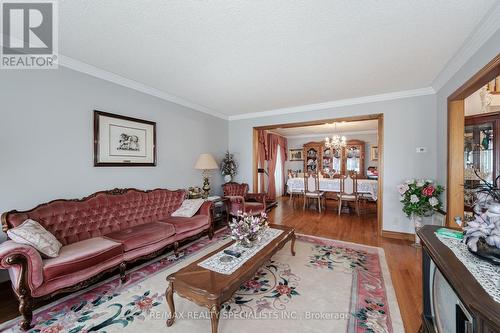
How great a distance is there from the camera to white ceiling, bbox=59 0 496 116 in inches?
64.7

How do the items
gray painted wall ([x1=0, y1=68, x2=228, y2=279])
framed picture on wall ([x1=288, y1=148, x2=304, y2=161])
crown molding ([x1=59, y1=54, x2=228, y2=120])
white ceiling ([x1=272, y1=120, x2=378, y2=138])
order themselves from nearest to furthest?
gray painted wall ([x1=0, y1=68, x2=228, y2=279]) < crown molding ([x1=59, y1=54, x2=228, y2=120]) < white ceiling ([x1=272, y1=120, x2=378, y2=138]) < framed picture on wall ([x1=288, y1=148, x2=304, y2=161])

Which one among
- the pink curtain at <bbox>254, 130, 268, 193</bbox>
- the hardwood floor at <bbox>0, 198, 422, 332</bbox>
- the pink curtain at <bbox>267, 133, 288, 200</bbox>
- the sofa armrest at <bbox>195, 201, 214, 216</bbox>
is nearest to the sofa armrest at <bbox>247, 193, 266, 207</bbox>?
the hardwood floor at <bbox>0, 198, 422, 332</bbox>

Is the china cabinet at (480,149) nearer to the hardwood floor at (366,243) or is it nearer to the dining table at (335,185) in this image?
the hardwood floor at (366,243)

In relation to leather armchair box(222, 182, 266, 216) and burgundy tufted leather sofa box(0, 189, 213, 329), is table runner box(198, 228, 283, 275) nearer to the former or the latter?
burgundy tufted leather sofa box(0, 189, 213, 329)

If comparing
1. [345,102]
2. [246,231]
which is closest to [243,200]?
[246,231]

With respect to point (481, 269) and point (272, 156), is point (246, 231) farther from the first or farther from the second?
point (272, 156)

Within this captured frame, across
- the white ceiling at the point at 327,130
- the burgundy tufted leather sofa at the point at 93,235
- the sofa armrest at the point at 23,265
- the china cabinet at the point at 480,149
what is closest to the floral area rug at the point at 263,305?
the burgundy tufted leather sofa at the point at 93,235

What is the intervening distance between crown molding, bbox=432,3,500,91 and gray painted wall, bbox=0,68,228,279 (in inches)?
163

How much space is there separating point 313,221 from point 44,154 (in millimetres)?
4609

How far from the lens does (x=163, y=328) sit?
1.58m

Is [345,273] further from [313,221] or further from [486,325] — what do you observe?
[313,221]

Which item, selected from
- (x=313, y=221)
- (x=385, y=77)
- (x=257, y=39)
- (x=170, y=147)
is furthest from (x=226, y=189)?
(x=385, y=77)

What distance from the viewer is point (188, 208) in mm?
3377

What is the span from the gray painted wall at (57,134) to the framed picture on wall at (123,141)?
9cm
